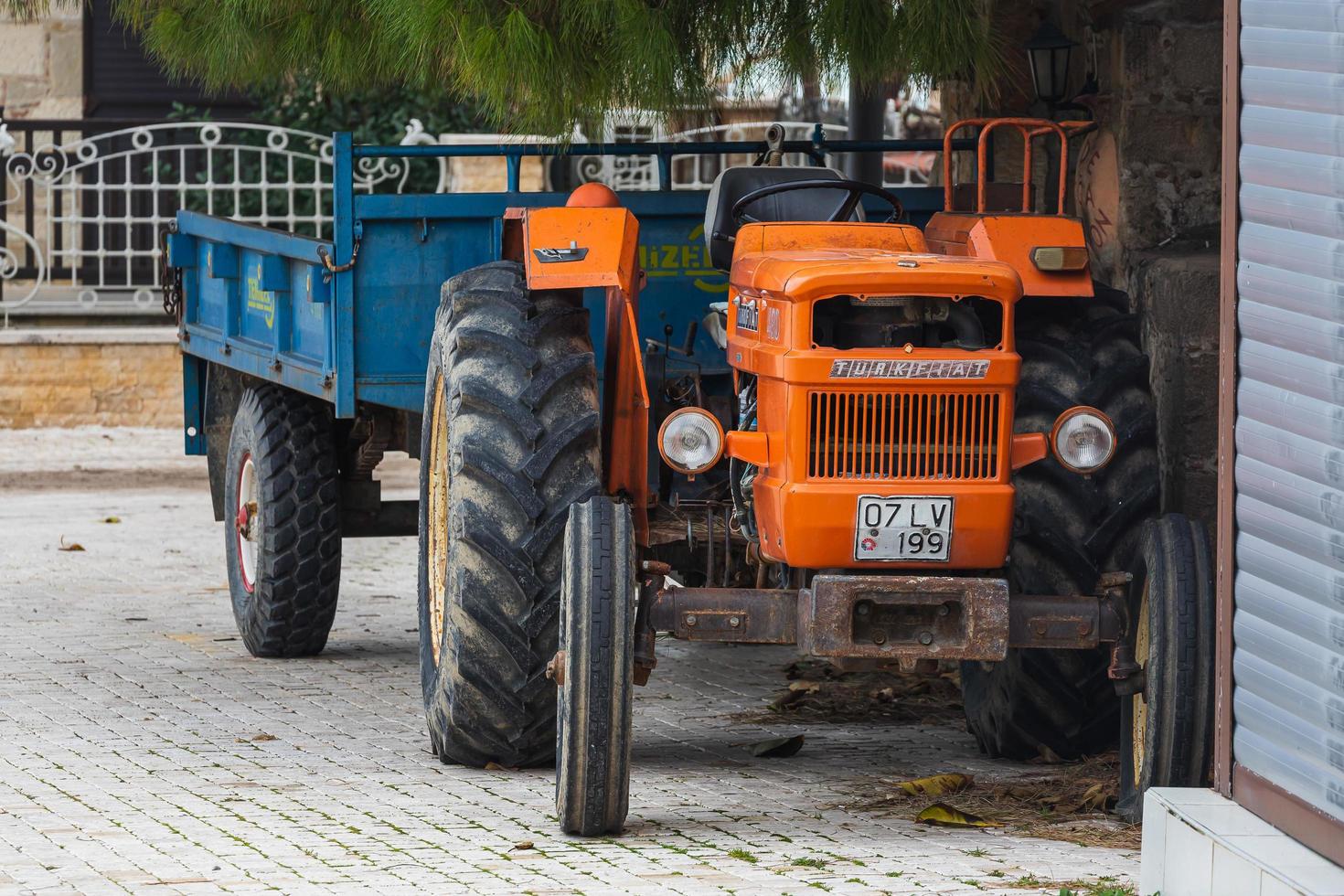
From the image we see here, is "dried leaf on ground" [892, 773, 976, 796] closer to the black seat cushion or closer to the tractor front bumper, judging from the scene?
the tractor front bumper

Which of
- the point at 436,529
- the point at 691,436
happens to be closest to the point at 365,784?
the point at 436,529

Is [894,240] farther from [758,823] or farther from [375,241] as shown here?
[375,241]

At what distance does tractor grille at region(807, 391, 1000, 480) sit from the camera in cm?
552

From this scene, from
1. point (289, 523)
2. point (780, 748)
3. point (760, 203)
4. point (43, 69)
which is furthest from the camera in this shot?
point (43, 69)

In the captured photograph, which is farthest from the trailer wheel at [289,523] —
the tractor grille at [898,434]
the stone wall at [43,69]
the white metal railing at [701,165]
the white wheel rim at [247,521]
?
the stone wall at [43,69]

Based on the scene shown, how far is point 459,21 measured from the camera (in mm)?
7098

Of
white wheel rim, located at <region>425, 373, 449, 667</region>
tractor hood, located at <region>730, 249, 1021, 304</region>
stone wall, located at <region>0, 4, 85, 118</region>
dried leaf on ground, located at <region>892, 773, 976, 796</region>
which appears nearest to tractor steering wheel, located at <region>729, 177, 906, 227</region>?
tractor hood, located at <region>730, 249, 1021, 304</region>

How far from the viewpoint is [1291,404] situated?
4.69 meters

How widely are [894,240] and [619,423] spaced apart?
0.97 meters

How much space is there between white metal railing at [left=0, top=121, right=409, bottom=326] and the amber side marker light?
1024 cm

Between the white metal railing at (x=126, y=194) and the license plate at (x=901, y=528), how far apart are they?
35.6ft

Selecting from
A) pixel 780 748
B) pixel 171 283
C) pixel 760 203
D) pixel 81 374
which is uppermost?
pixel 760 203

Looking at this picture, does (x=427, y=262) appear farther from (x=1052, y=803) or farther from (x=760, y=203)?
(x=1052, y=803)

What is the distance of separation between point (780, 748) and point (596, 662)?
62.2 inches
